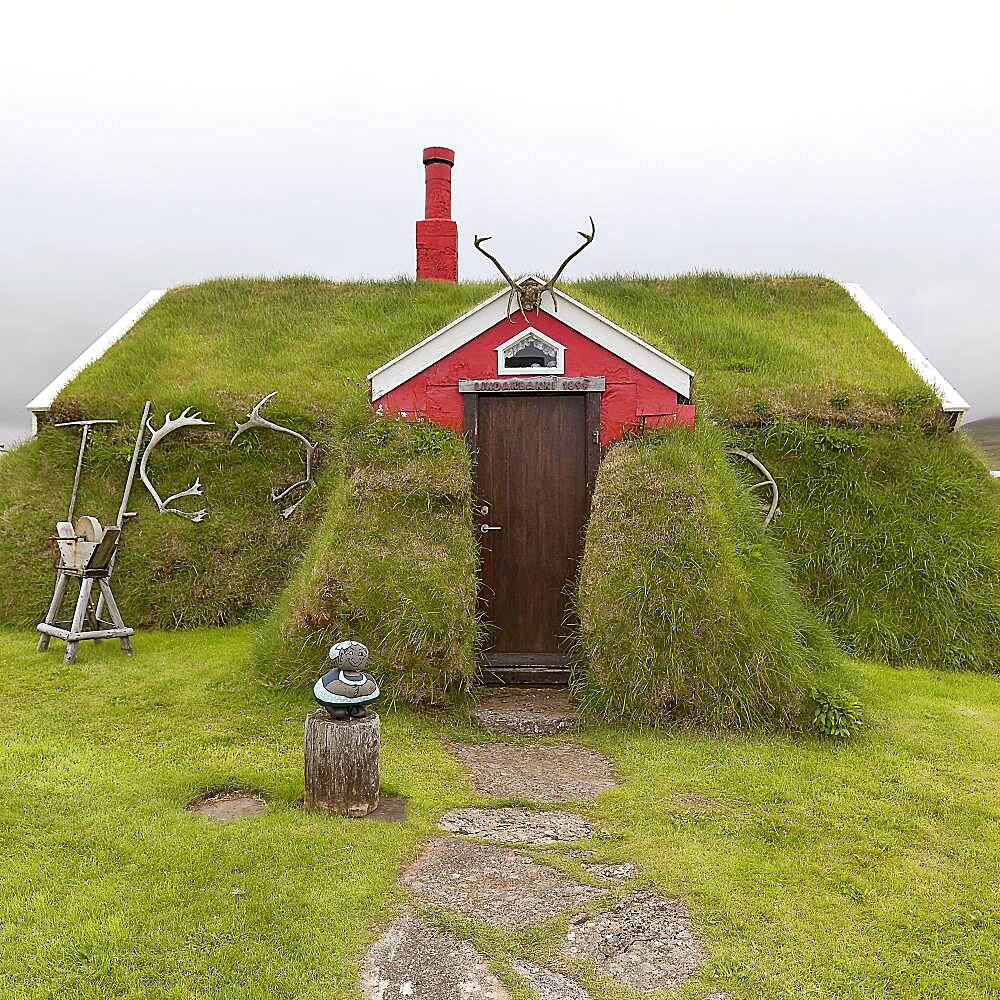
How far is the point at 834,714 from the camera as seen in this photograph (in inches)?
255

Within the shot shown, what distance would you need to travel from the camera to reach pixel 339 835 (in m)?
4.68

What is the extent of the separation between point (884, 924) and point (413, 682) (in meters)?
3.80

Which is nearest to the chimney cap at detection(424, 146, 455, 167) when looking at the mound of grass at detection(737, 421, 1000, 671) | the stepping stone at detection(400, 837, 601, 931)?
the mound of grass at detection(737, 421, 1000, 671)

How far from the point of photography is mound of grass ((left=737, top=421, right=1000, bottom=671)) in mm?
8969

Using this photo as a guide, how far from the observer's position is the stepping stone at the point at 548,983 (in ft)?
11.3

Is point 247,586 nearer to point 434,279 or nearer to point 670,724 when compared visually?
point 670,724

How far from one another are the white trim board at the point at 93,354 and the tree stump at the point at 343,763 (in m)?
8.20

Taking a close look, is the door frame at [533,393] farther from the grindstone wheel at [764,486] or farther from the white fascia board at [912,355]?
the white fascia board at [912,355]

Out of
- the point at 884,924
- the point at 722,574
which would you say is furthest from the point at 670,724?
the point at 884,924

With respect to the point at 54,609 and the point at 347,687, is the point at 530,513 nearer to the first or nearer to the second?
the point at 347,687

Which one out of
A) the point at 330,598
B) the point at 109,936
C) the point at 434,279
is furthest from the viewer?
the point at 434,279

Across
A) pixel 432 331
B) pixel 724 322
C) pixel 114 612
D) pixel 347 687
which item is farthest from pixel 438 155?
pixel 347 687

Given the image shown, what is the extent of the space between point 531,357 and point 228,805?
4594 millimetres

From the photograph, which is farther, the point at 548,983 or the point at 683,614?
the point at 683,614
